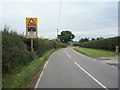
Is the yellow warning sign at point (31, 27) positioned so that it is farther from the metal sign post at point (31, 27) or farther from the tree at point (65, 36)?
the tree at point (65, 36)

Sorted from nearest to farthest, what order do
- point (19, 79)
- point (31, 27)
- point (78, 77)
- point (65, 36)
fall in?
point (19, 79), point (78, 77), point (31, 27), point (65, 36)

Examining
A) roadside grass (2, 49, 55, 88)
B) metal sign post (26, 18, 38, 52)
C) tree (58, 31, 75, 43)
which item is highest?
tree (58, 31, 75, 43)

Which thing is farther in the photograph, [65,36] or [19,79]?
[65,36]

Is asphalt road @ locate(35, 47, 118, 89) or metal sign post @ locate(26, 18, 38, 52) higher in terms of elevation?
metal sign post @ locate(26, 18, 38, 52)

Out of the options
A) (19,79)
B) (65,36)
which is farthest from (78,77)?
(65,36)

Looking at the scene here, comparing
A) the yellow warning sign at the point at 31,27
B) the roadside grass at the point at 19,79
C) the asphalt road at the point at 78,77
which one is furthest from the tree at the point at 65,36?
the roadside grass at the point at 19,79

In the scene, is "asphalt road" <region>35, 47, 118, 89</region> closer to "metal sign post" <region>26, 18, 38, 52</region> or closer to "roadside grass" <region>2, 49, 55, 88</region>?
"roadside grass" <region>2, 49, 55, 88</region>

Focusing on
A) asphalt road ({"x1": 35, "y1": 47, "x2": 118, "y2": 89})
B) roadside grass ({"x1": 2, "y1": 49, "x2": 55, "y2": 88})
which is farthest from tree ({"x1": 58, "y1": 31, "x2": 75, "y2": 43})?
roadside grass ({"x1": 2, "y1": 49, "x2": 55, "y2": 88})

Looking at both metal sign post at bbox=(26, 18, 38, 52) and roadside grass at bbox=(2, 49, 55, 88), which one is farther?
metal sign post at bbox=(26, 18, 38, 52)

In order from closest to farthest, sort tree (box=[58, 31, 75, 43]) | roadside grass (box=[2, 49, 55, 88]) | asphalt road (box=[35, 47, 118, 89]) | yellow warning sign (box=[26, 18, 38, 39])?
1. roadside grass (box=[2, 49, 55, 88])
2. asphalt road (box=[35, 47, 118, 89])
3. yellow warning sign (box=[26, 18, 38, 39])
4. tree (box=[58, 31, 75, 43])

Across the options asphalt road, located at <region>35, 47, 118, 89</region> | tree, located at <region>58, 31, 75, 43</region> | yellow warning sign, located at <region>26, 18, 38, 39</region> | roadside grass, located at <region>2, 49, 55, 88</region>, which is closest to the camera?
roadside grass, located at <region>2, 49, 55, 88</region>

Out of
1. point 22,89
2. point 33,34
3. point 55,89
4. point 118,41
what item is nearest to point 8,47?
point 22,89

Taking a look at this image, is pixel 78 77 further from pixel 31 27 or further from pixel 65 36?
pixel 65 36

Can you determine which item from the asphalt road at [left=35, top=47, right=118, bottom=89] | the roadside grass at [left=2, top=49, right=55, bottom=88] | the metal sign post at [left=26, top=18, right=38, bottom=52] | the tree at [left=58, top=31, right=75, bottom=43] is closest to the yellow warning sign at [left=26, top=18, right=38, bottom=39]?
the metal sign post at [left=26, top=18, right=38, bottom=52]
